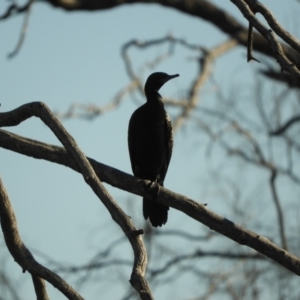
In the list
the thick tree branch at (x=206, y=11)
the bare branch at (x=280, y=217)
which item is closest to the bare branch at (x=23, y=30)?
the thick tree branch at (x=206, y=11)

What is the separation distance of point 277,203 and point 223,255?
1.01 metres

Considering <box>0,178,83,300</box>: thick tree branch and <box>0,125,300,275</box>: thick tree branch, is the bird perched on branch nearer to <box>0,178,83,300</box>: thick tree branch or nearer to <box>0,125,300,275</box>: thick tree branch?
<box>0,125,300,275</box>: thick tree branch

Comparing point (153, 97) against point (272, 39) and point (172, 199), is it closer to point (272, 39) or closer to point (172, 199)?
point (172, 199)

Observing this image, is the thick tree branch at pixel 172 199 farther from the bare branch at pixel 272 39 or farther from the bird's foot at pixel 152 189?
the bare branch at pixel 272 39

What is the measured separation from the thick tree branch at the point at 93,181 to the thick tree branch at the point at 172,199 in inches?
4.5

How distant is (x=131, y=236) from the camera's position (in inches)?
135

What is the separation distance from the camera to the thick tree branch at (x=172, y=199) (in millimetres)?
4016

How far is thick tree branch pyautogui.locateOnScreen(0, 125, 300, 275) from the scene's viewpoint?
402 cm

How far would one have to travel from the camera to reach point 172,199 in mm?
4176

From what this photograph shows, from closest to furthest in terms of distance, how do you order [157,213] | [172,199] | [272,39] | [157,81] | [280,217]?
[272,39] → [172,199] → [157,213] → [157,81] → [280,217]

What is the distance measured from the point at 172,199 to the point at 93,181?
647 mm

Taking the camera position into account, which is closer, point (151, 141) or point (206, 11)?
point (151, 141)

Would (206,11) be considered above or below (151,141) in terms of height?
above

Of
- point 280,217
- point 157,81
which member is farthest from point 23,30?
point 280,217
